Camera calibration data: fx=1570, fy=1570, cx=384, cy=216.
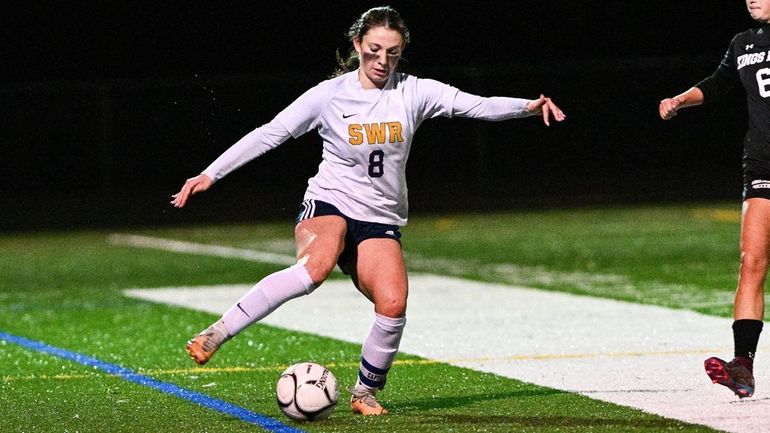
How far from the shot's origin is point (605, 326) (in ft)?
34.2

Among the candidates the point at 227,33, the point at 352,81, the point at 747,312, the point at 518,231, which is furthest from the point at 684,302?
the point at 227,33

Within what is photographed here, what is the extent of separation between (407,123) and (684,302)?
17.0ft

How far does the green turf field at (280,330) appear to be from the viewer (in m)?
7.07

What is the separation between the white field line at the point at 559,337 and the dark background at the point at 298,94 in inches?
455

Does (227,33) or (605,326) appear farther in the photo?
(227,33)

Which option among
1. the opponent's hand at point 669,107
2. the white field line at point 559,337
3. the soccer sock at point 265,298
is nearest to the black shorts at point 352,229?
the soccer sock at point 265,298

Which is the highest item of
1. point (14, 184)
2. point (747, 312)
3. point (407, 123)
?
point (407, 123)

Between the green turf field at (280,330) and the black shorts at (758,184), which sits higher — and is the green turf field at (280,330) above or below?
below

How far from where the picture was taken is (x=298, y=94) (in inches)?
1078

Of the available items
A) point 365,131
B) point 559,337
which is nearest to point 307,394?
point 365,131

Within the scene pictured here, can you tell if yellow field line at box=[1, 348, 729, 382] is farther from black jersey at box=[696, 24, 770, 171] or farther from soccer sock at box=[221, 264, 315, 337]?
black jersey at box=[696, 24, 770, 171]

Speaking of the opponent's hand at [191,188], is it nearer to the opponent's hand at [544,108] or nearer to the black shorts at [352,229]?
the black shorts at [352,229]

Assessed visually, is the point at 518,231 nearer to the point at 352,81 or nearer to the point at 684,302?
the point at 684,302

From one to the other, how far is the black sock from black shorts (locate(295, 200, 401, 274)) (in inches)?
Answer: 64.9
